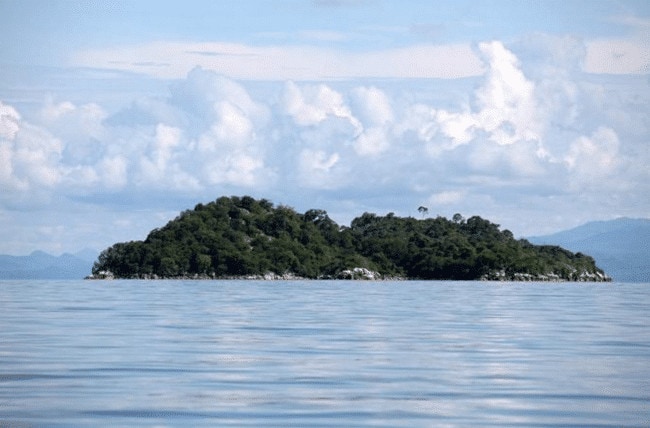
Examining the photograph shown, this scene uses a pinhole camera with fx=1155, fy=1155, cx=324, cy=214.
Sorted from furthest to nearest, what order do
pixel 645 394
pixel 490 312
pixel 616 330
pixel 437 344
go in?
pixel 490 312 → pixel 616 330 → pixel 437 344 → pixel 645 394

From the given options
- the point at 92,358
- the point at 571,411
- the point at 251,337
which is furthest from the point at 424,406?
the point at 251,337

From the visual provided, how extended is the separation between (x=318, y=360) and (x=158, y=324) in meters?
19.7

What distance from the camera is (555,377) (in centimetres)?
3000

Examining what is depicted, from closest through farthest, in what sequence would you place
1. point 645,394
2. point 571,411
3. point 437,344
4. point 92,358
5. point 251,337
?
point 571,411 → point 645,394 → point 92,358 → point 437,344 → point 251,337

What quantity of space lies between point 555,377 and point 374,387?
5468 mm

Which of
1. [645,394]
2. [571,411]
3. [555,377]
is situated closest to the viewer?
[571,411]

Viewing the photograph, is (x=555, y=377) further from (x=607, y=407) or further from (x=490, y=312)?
(x=490, y=312)

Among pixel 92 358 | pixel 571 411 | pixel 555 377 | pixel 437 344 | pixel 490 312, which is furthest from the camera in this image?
pixel 490 312

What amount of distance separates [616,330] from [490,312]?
66.5 ft

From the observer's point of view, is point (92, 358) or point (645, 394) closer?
point (645, 394)

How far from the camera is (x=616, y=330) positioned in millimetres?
49906

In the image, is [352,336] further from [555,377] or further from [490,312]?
[490,312]

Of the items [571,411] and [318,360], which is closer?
[571,411]

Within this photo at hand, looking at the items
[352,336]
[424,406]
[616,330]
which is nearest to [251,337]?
[352,336]
